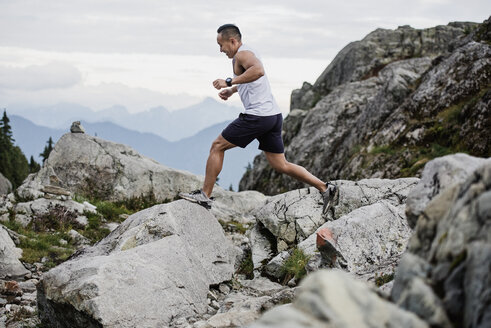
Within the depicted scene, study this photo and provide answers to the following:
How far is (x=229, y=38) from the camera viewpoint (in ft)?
32.7

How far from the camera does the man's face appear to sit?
10.0m

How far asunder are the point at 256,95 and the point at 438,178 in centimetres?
555

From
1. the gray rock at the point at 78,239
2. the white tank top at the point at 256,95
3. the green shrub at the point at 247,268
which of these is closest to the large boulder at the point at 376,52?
the gray rock at the point at 78,239

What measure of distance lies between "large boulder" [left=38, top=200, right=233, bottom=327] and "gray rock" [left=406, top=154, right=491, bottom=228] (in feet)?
14.6

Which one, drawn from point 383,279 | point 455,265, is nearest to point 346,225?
point 383,279

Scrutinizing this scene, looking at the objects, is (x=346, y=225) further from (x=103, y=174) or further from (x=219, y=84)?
(x=103, y=174)

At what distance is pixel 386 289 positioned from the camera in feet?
19.4

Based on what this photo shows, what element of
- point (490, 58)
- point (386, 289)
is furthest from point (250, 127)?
point (490, 58)

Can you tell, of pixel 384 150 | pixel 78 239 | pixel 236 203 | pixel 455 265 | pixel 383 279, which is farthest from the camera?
pixel 236 203

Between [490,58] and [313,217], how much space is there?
13.5 m

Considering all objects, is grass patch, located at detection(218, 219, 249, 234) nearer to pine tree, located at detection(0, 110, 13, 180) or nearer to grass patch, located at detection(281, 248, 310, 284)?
grass patch, located at detection(281, 248, 310, 284)

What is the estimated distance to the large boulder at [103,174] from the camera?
21.1 meters

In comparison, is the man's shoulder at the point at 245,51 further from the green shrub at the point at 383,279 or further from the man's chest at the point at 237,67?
the green shrub at the point at 383,279

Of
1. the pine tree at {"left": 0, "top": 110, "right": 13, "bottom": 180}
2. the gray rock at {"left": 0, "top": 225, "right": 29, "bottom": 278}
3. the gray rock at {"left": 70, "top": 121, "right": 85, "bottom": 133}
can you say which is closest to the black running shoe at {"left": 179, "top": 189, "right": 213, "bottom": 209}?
the gray rock at {"left": 0, "top": 225, "right": 29, "bottom": 278}
